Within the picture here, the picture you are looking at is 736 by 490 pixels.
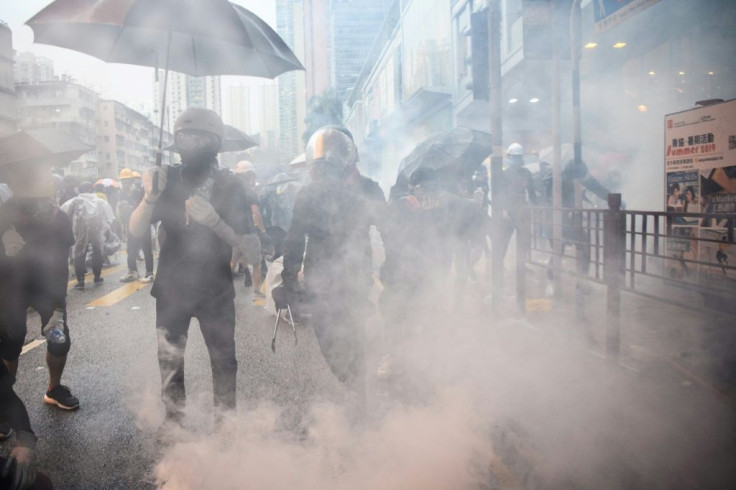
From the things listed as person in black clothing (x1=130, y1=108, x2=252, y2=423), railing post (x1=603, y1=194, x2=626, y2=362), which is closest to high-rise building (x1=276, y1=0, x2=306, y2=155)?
person in black clothing (x1=130, y1=108, x2=252, y2=423)

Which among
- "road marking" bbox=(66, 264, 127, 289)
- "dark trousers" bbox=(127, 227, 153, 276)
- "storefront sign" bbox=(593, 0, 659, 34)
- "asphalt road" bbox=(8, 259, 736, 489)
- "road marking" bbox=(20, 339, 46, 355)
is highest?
"storefront sign" bbox=(593, 0, 659, 34)

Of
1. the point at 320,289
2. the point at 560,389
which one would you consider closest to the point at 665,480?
the point at 560,389

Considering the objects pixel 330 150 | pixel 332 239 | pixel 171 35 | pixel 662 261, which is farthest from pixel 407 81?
pixel 332 239

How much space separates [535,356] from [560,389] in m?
0.79

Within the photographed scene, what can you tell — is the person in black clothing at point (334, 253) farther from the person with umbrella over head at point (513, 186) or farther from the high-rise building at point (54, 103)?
the person with umbrella over head at point (513, 186)

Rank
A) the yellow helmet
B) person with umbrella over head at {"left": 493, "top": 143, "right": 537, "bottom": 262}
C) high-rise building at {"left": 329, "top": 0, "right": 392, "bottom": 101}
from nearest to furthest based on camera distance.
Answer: person with umbrella over head at {"left": 493, "top": 143, "right": 537, "bottom": 262} → the yellow helmet → high-rise building at {"left": 329, "top": 0, "right": 392, "bottom": 101}

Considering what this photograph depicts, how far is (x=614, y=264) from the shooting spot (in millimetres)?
4090

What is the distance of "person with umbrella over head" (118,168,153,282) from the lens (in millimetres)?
8445

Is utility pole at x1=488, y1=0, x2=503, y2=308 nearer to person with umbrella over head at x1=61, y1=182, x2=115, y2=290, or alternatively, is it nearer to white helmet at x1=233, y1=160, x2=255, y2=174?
white helmet at x1=233, y1=160, x2=255, y2=174

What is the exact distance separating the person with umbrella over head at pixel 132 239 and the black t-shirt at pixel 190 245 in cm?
524

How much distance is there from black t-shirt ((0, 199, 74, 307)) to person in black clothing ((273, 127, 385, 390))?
1541 mm

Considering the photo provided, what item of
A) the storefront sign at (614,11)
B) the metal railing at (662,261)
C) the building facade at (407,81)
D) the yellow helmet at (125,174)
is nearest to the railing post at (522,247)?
the metal railing at (662,261)

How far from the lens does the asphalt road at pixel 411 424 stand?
2.48 metres

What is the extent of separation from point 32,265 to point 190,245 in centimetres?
133
